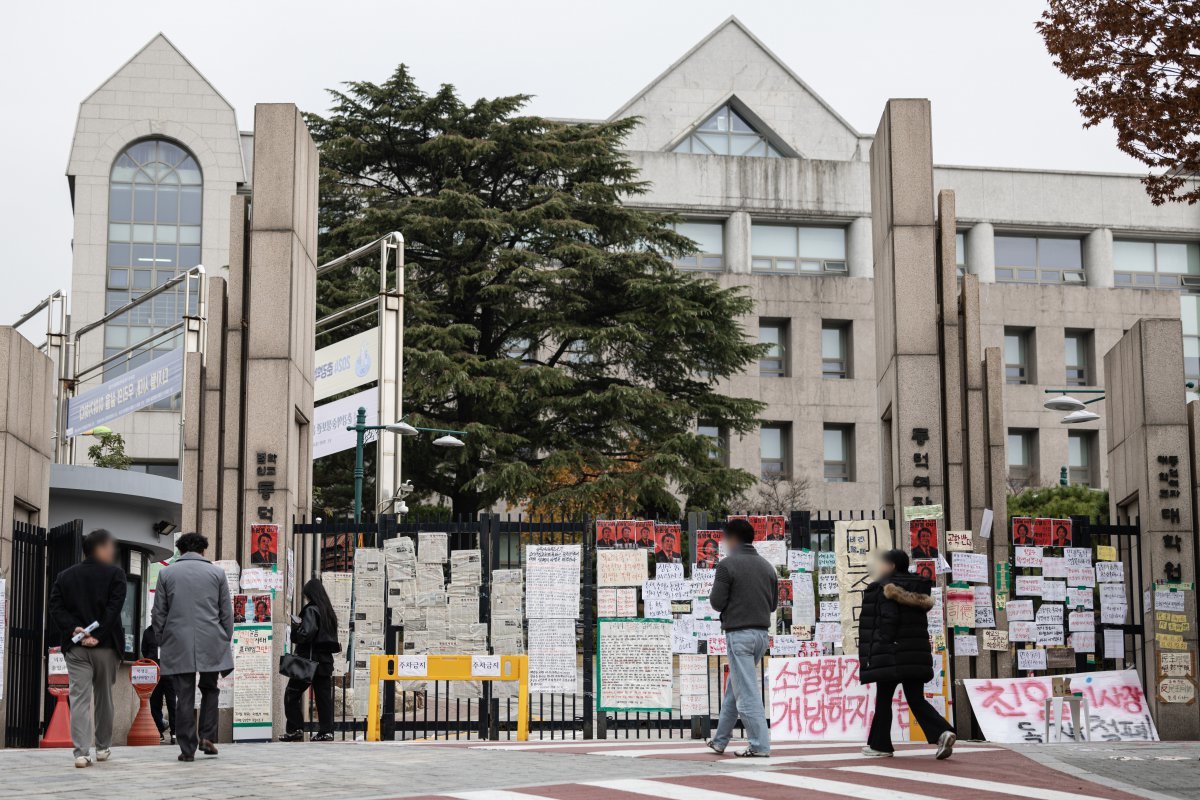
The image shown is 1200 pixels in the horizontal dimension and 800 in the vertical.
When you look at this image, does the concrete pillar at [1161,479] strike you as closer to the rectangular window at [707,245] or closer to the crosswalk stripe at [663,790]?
the crosswalk stripe at [663,790]

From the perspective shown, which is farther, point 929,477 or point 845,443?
point 845,443

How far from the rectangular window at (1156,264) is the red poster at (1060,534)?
48398 mm

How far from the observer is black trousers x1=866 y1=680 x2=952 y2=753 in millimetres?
11883

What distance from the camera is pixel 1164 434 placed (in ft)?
51.3

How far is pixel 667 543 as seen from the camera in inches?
600

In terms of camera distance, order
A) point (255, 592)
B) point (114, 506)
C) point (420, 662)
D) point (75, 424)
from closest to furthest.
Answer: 1. point (420, 662)
2. point (255, 592)
3. point (75, 424)
4. point (114, 506)

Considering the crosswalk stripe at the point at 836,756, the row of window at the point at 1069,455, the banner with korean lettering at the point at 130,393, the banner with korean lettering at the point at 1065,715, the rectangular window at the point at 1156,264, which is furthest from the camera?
the rectangular window at the point at 1156,264

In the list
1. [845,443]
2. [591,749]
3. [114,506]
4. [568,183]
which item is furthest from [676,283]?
[591,749]

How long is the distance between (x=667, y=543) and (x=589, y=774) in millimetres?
4848

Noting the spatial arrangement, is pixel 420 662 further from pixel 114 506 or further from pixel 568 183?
pixel 568 183

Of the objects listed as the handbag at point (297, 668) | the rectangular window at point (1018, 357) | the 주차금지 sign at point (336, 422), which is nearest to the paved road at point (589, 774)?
the handbag at point (297, 668)

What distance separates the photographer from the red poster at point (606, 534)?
15.2 meters

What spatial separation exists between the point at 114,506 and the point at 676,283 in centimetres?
1679

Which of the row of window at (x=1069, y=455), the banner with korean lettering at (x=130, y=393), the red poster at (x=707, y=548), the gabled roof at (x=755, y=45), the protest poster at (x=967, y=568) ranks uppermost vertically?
the gabled roof at (x=755, y=45)
